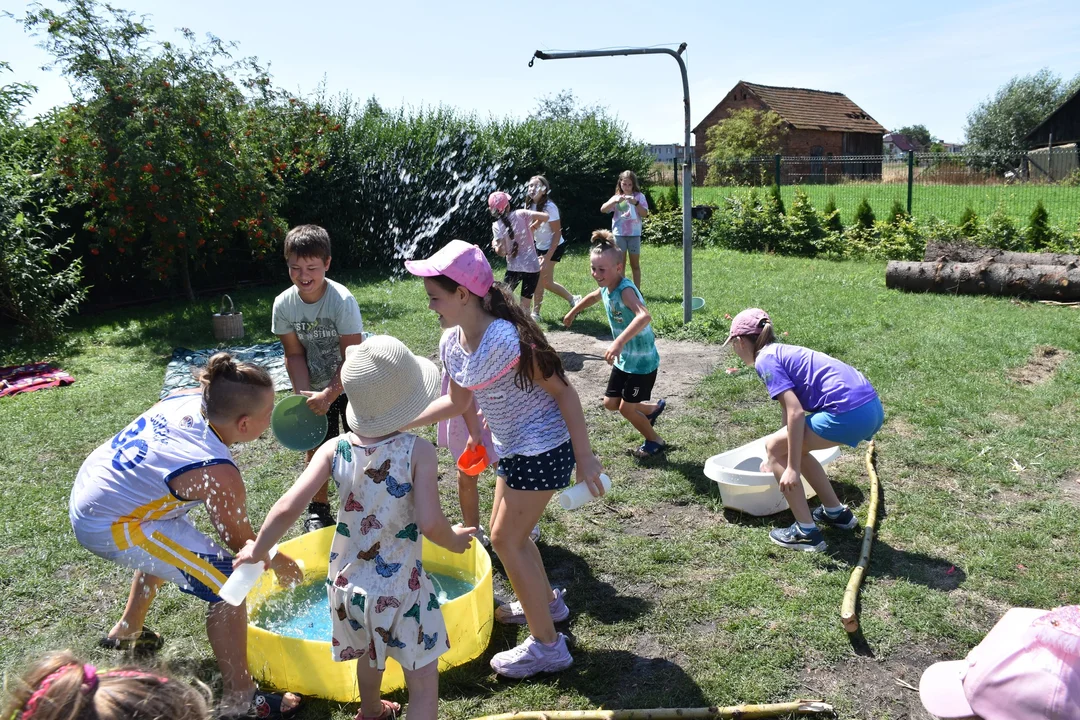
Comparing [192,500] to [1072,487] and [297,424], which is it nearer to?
[297,424]

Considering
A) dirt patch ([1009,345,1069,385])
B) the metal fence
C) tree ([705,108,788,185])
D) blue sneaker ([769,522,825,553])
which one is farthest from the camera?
tree ([705,108,788,185])

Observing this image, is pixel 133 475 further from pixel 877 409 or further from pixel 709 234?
pixel 709 234

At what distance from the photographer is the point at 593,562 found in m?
4.05

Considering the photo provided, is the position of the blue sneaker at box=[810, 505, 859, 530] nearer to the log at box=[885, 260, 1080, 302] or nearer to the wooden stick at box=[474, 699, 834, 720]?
the wooden stick at box=[474, 699, 834, 720]

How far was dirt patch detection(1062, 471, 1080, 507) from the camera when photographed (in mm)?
4414

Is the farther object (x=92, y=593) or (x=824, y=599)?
(x=92, y=593)

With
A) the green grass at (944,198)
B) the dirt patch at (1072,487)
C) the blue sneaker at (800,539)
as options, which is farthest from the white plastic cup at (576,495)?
the green grass at (944,198)

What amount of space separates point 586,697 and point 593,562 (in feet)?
3.51

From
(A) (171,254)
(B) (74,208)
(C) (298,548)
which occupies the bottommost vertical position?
(C) (298,548)

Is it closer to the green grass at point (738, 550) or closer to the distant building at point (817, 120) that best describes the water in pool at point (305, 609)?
the green grass at point (738, 550)

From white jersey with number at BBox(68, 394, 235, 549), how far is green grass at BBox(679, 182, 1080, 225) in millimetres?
15032

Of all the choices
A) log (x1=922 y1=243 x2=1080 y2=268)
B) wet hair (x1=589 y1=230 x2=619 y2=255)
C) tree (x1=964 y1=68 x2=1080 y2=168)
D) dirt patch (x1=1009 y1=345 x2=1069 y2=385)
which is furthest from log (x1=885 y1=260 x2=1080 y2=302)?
tree (x1=964 y1=68 x2=1080 y2=168)

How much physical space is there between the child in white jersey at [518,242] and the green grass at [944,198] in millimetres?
8773

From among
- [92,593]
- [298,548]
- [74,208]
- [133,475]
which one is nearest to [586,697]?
[298,548]
